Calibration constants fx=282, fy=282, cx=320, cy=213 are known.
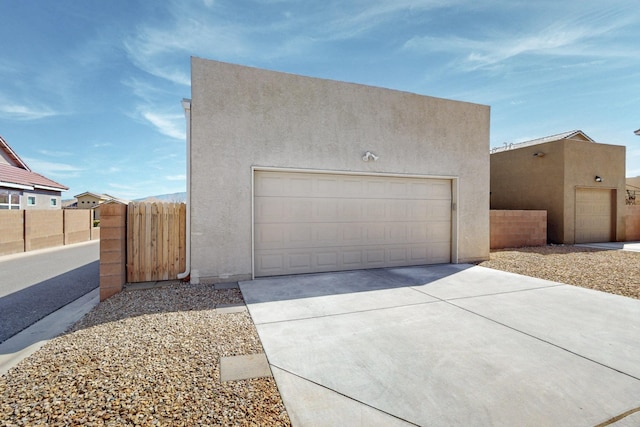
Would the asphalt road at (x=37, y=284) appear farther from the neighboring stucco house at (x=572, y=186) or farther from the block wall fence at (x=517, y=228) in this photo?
the neighboring stucco house at (x=572, y=186)

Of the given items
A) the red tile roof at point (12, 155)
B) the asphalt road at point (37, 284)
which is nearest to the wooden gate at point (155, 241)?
the asphalt road at point (37, 284)

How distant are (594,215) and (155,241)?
17.9m

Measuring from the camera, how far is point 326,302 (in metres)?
4.80

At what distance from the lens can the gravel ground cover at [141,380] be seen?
6.70 ft

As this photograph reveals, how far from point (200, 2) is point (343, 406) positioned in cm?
754

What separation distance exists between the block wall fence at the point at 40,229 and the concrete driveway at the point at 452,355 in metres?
11.9

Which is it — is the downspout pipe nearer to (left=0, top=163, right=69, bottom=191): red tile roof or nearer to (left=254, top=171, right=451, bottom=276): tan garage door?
(left=254, top=171, right=451, bottom=276): tan garage door

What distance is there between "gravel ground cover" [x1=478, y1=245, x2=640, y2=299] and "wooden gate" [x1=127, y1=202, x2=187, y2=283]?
793cm

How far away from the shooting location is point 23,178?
53.7 ft

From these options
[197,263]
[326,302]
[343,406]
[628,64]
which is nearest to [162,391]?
[343,406]

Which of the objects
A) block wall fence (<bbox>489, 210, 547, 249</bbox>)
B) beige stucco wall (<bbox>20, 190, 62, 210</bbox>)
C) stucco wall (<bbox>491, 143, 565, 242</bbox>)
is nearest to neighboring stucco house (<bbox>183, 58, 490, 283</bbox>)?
block wall fence (<bbox>489, 210, 547, 249</bbox>)

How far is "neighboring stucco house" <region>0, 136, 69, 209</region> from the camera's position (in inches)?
580

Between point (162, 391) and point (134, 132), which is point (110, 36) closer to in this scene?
point (134, 132)

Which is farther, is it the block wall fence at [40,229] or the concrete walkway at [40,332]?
the block wall fence at [40,229]
